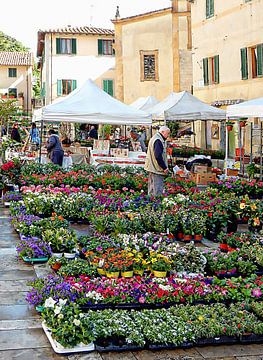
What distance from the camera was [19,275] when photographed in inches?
319

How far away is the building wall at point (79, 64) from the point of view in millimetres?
45969

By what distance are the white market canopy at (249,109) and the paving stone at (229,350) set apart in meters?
9.53

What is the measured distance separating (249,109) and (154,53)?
2260cm

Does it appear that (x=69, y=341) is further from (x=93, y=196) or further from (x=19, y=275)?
(x=93, y=196)

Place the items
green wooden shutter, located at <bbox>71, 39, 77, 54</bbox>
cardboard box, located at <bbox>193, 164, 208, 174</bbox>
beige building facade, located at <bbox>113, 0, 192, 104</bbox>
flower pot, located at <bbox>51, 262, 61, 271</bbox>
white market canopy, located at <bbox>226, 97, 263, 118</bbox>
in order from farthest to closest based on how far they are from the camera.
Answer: green wooden shutter, located at <bbox>71, 39, 77, 54</bbox> → beige building facade, located at <bbox>113, 0, 192, 104</bbox> → cardboard box, located at <bbox>193, 164, 208, 174</bbox> → white market canopy, located at <bbox>226, 97, 263, 118</bbox> → flower pot, located at <bbox>51, 262, 61, 271</bbox>

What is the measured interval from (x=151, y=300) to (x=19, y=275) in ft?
7.40

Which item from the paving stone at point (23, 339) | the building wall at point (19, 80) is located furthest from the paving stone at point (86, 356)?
the building wall at point (19, 80)

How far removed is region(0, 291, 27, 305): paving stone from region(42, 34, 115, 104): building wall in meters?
39.6

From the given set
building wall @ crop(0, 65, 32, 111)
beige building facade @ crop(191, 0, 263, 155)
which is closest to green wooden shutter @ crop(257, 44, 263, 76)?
beige building facade @ crop(191, 0, 263, 155)

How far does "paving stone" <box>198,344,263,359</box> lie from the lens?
567 cm

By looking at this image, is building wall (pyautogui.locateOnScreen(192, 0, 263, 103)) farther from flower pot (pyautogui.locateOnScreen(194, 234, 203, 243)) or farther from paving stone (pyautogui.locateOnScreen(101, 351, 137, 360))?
paving stone (pyautogui.locateOnScreen(101, 351, 137, 360))

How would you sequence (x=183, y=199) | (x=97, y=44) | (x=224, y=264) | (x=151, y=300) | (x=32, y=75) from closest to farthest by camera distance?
(x=151, y=300)
(x=224, y=264)
(x=183, y=199)
(x=97, y=44)
(x=32, y=75)

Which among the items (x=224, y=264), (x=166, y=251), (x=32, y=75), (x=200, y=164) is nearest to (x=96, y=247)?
(x=166, y=251)

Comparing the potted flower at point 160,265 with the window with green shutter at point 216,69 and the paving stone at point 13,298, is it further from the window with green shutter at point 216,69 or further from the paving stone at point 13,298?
the window with green shutter at point 216,69
